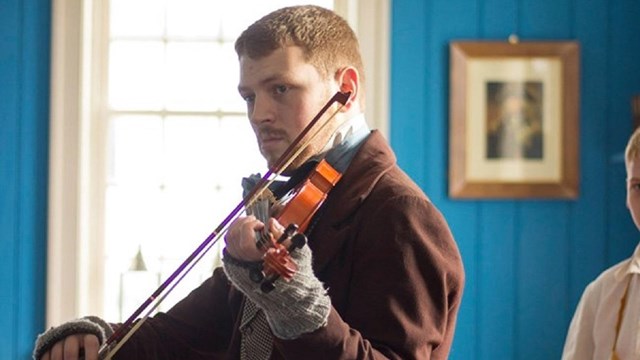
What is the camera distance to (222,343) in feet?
6.11

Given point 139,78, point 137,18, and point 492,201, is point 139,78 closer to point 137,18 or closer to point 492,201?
point 137,18

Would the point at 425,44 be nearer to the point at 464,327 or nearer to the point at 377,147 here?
the point at 464,327

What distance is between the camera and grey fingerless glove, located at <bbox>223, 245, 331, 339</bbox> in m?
1.32

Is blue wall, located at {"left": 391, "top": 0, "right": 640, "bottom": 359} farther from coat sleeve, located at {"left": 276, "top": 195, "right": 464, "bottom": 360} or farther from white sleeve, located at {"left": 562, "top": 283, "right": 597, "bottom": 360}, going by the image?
coat sleeve, located at {"left": 276, "top": 195, "right": 464, "bottom": 360}

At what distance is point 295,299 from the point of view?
52.0 inches

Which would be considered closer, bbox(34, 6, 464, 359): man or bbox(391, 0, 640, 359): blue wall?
bbox(34, 6, 464, 359): man

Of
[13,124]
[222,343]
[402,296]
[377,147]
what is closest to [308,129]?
[377,147]

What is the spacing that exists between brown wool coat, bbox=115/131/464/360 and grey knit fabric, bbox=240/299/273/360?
32 mm

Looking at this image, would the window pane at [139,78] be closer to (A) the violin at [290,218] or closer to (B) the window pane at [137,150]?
(B) the window pane at [137,150]

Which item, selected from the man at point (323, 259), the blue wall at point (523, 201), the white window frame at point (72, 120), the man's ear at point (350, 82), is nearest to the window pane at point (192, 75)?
the white window frame at point (72, 120)

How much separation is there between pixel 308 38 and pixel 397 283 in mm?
471

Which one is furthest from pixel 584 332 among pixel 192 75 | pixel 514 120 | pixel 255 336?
pixel 192 75

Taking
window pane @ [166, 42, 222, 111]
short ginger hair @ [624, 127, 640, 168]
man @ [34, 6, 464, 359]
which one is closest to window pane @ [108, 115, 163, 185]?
window pane @ [166, 42, 222, 111]

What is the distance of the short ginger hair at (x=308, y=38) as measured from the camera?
5.49 ft
